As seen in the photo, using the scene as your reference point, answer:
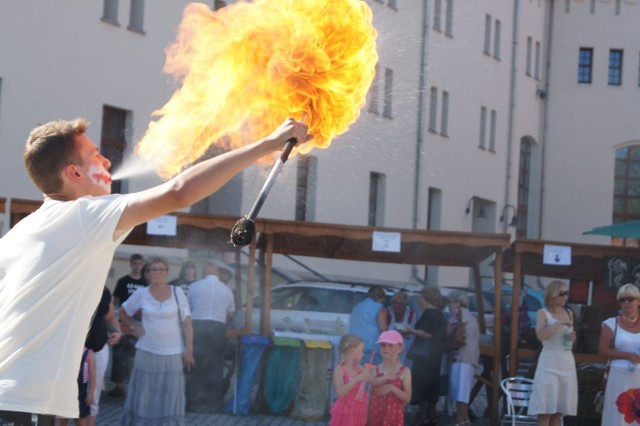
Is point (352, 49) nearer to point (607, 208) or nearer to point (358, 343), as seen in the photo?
point (358, 343)

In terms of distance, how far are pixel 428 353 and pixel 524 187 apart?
28412 mm

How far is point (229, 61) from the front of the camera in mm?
5590

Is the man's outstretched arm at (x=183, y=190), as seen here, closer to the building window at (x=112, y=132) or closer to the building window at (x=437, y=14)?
the building window at (x=112, y=132)

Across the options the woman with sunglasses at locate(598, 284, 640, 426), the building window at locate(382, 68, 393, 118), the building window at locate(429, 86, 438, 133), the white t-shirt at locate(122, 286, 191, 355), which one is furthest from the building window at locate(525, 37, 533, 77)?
the white t-shirt at locate(122, 286, 191, 355)

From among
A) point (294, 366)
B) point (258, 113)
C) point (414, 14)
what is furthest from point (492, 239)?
point (414, 14)

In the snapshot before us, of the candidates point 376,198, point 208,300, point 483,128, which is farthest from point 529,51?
point 208,300

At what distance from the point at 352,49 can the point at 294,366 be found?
25.6ft

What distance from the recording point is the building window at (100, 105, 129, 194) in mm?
19234

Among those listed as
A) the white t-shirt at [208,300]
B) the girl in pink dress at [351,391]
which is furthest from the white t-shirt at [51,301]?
the white t-shirt at [208,300]

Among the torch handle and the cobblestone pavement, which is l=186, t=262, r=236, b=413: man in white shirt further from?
the torch handle

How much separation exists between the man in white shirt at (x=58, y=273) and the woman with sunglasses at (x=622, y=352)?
7.49m

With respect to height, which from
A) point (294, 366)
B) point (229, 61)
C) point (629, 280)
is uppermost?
point (229, 61)

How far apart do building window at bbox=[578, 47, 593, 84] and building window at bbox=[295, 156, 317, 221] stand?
64.3 ft

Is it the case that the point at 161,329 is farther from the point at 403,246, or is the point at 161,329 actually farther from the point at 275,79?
the point at 275,79
